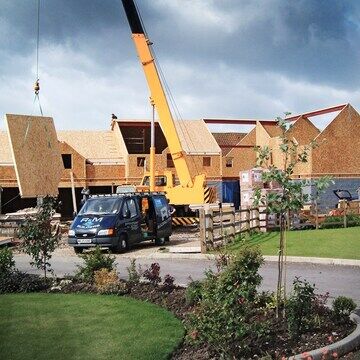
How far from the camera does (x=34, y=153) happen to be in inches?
1084

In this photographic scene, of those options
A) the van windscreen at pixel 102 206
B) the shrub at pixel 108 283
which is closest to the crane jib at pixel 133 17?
the van windscreen at pixel 102 206

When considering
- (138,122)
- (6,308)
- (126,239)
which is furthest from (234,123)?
(6,308)

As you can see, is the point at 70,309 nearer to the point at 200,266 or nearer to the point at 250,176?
the point at 200,266

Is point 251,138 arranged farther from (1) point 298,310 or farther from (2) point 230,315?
(2) point 230,315

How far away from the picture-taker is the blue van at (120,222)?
18469mm

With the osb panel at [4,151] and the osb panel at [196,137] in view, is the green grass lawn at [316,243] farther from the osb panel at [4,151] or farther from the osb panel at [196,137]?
the osb panel at [4,151]

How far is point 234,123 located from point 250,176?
71.5 ft

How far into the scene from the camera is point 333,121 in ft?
124

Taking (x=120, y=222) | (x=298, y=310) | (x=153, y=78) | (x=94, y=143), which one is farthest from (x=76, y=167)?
(x=298, y=310)

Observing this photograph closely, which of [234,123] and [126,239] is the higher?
[234,123]

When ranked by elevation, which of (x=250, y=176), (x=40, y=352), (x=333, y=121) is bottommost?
(x=40, y=352)

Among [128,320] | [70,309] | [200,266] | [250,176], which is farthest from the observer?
[250,176]

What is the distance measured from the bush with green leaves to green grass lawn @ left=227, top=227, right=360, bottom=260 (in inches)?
271

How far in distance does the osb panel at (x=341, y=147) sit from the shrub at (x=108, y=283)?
2862 centimetres
